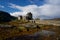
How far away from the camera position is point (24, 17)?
3457 inches

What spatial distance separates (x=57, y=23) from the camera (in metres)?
49.6

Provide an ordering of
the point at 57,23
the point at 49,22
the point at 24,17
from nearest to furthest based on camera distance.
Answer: the point at 57,23, the point at 49,22, the point at 24,17

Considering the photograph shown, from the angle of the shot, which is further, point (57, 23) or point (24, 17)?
point (24, 17)

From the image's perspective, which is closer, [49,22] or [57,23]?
[57,23]

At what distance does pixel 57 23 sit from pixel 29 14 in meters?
45.4

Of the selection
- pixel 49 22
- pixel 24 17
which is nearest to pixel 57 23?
pixel 49 22

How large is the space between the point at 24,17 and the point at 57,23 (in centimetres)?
4093

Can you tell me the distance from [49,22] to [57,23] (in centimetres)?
532

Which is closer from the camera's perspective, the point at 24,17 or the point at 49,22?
the point at 49,22

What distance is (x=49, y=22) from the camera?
54375 millimetres

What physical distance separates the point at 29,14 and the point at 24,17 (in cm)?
691

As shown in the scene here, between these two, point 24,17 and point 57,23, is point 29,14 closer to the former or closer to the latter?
point 24,17

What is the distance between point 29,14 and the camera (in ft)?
306

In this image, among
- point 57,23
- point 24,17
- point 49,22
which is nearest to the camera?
point 57,23
